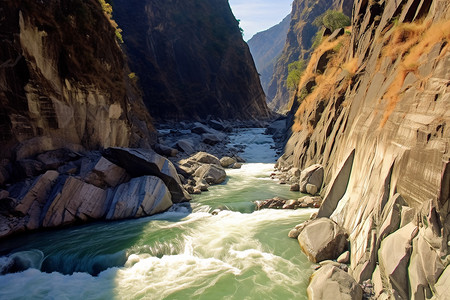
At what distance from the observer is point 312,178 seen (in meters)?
13.3

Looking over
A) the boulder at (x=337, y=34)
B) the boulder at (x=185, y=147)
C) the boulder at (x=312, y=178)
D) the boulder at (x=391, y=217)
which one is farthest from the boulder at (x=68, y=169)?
the boulder at (x=337, y=34)

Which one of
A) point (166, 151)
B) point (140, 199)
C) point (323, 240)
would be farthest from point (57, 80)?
point (323, 240)

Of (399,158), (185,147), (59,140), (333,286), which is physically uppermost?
(59,140)

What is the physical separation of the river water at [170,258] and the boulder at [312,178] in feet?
7.89

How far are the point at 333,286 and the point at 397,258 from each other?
1.44 metres

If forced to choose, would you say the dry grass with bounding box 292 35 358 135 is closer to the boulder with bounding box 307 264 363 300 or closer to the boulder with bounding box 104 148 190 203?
the boulder with bounding box 104 148 190 203

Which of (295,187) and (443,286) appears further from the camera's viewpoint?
(295,187)

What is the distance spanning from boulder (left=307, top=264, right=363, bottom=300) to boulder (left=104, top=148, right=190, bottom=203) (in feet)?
26.2

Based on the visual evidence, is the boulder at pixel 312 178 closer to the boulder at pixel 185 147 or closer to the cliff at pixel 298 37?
the boulder at pixel 185 147

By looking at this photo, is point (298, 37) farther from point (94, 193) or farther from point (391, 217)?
point (391, 217)

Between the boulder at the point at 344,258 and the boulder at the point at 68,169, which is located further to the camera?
the boulder at the point at 68,169

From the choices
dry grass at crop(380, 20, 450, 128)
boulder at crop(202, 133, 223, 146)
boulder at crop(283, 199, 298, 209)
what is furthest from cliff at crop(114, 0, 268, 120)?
dry grass at crop(380, 20, 450, 128)

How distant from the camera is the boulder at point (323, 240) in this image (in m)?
7.27

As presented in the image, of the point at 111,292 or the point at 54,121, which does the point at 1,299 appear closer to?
the point at 111,292
